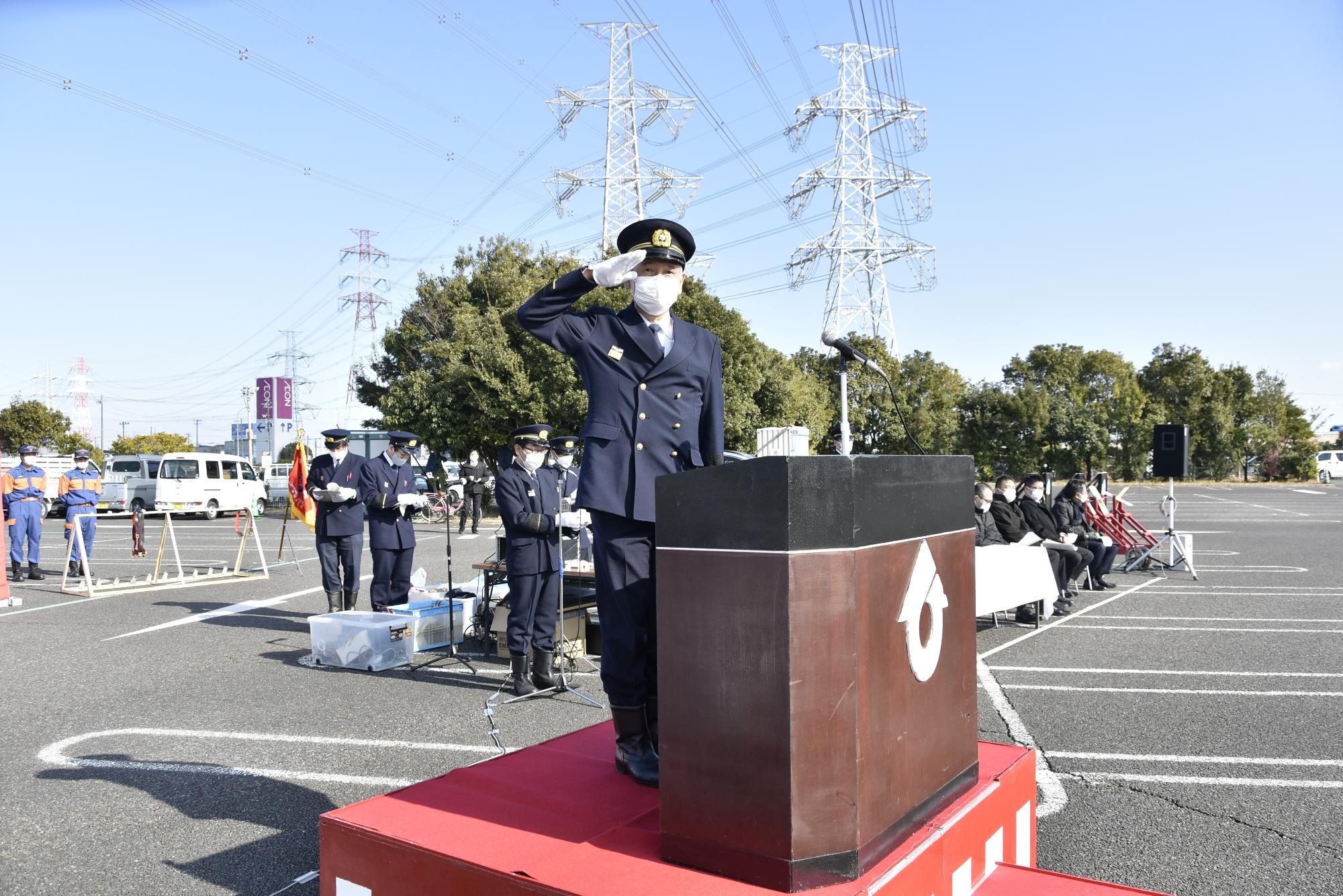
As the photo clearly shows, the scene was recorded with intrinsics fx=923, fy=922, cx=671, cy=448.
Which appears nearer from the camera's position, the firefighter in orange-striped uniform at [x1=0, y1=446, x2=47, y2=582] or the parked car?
the firefighter in orange-striped uniform at [x1=0, y1=446, x2=47, y2=582]

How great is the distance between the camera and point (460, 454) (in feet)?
96.5

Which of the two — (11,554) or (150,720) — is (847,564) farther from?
(11,554)

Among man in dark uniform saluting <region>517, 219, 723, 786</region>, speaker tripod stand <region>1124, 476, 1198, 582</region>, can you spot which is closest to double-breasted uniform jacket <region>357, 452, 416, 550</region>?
man in dark uniform saluting <region>517, 219, 723, 786</region>

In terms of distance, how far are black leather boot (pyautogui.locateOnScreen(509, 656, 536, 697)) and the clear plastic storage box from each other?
1.52 meters

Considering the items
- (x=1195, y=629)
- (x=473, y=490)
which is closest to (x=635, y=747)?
(x=1195, y=629)

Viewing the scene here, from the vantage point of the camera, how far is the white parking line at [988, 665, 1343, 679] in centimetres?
685

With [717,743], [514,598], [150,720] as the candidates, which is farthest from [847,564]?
[150,720]

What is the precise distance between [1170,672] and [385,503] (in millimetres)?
6670

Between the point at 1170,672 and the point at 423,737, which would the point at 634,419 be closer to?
the point at 423,737

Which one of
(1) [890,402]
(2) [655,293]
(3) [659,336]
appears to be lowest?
(3) [659,336]

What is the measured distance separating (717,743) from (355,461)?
7.57 metres

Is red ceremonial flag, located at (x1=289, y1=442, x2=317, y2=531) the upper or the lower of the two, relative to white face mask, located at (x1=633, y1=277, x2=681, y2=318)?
lower

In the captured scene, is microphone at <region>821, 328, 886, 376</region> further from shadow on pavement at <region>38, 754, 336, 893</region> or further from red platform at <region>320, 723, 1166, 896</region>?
shadow on pavement at <region>38, 754, 336, 893</region>

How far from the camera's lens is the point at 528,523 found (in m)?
6.48
